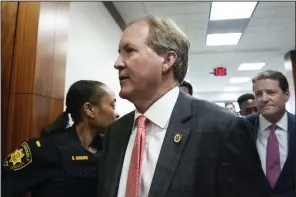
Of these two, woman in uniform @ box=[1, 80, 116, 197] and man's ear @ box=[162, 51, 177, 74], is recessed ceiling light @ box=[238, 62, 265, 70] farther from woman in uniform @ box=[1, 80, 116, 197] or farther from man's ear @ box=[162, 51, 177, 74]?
man's ear @ box=[162, 51, 177, 74]

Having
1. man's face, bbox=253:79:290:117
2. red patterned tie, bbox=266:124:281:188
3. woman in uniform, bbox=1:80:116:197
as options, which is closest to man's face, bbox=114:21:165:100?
woman in uniform, bbox=1:80:116:197

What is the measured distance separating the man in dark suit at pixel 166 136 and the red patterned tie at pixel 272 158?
0.80 m

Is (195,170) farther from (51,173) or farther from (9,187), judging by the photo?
(9,187)

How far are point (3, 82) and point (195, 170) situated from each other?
4.61ft

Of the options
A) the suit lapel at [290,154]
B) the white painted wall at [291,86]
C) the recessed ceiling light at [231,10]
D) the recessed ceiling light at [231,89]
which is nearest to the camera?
the suit lapel at [290,154]

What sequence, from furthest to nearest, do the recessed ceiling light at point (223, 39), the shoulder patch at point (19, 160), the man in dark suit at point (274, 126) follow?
1. the recessed ceiling light at point (223, 39)
2. the man in dark suit at point (274, 126)
3. the shoulder patch at point (19, 160)

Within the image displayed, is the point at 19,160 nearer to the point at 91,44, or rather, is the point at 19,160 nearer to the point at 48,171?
the point at 48,171

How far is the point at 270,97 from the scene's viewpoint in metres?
1.56

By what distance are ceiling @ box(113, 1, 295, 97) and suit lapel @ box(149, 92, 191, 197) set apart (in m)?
2.11

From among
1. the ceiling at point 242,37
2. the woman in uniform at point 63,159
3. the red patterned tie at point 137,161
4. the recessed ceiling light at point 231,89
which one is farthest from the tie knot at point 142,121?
the recessed ceiling light at point 231,89

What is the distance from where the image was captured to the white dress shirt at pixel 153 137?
91 centimetres

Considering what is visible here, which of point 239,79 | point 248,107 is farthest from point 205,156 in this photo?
point 239,79

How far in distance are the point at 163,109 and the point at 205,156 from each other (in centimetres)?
24

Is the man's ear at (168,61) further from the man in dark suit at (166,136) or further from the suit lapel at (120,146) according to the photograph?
the suit lapel at (120,146)
